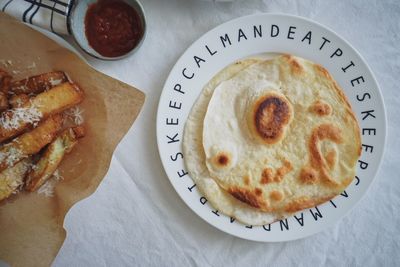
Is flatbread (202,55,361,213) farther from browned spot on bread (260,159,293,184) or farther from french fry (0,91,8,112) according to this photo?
french fry (0,91,8,112)

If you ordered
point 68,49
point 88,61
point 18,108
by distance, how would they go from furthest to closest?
1. point 88,61
2. point 68,49
3. point 18,108

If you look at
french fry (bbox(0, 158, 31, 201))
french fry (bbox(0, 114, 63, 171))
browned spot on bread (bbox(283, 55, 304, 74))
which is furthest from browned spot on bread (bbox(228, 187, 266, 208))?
french fry (bbox(0, 158, 31, 201))

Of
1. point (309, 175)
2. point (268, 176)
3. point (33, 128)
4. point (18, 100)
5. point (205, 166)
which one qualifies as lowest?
point (33, 128)

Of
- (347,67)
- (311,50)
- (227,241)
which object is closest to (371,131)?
(347,67)

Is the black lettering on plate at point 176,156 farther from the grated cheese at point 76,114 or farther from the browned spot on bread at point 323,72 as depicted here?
the browned spot on bread at point 323,72

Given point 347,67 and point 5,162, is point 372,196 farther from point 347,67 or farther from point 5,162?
point 5,162

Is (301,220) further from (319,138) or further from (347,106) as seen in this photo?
(347,106)

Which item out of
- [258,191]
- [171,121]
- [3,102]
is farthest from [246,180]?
[3,102]
